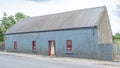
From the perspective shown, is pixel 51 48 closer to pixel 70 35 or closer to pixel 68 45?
pixel 68 45

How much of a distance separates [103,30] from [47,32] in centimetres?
872

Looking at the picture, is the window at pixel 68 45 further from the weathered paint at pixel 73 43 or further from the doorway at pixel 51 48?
the doorway at pixel 51 48

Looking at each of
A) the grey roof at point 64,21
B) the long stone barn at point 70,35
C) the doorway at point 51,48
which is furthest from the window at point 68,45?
the doorway at point 51,48

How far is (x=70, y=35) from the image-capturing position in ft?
114

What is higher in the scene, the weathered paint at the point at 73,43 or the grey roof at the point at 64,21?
the grey roof at the point at 64,21

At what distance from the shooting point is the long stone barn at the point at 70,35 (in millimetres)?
31594

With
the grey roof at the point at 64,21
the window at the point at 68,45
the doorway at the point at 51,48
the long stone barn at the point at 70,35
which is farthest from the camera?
the doorway at the point at 51,48

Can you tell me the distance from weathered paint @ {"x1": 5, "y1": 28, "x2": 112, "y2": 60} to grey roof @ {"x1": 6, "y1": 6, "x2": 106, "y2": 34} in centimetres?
75

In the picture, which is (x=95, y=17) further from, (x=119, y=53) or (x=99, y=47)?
(x=119, y=53)

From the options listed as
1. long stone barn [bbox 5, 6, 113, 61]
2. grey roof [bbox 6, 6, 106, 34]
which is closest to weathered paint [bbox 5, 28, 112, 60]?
long stone barn [bbox 5, 6, 113, 61]

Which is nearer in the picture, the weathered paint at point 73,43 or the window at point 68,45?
the weathered paint at point 73,43

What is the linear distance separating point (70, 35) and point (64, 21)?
338 cm

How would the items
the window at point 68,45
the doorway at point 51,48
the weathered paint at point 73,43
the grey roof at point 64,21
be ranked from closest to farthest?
the weathered paint at point 73,43 → the grey roof at point 64,21 → the window at point 68,45 → the doorway at point 51,48

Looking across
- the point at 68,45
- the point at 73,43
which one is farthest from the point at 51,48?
the point at 73,43
